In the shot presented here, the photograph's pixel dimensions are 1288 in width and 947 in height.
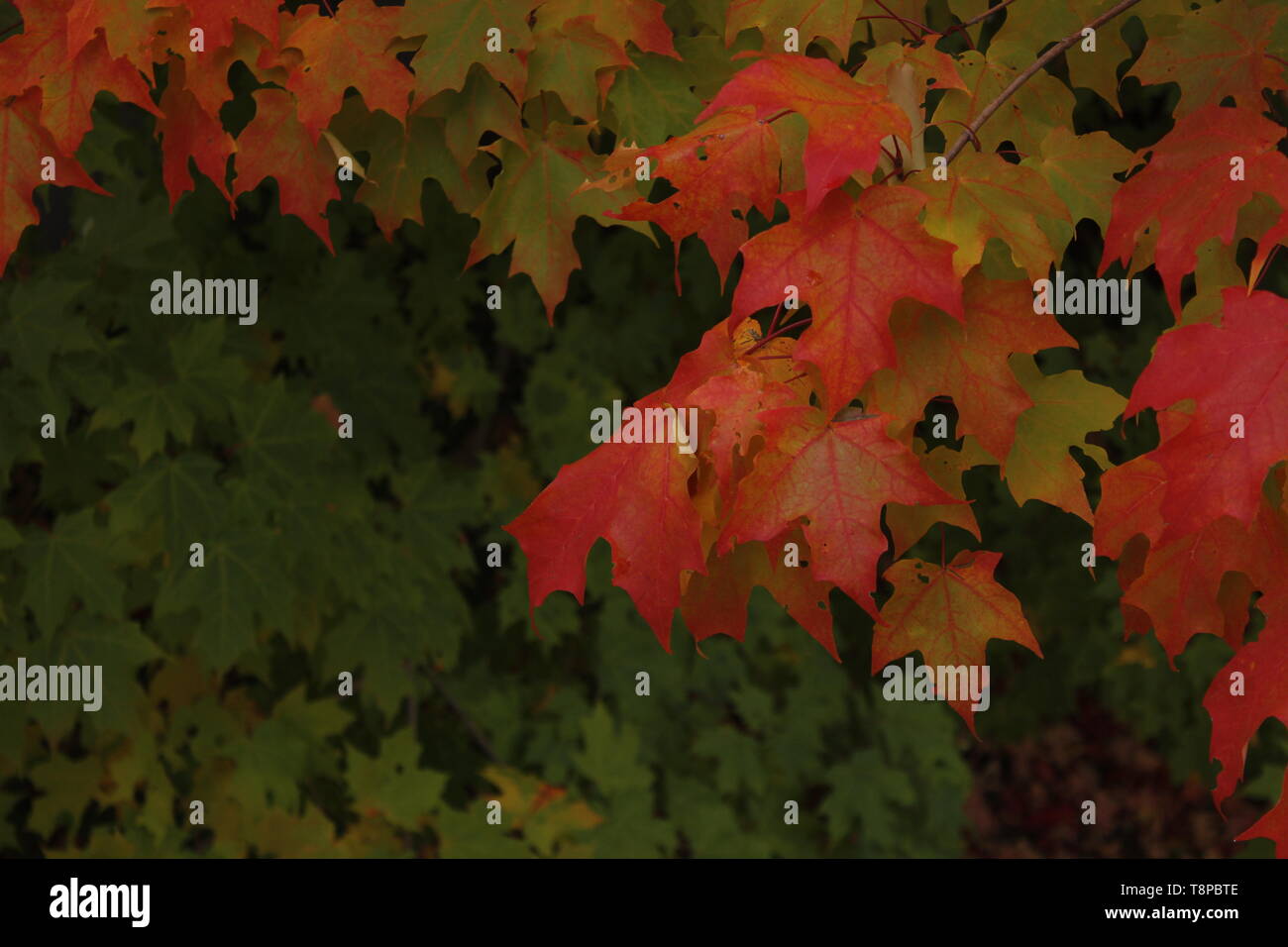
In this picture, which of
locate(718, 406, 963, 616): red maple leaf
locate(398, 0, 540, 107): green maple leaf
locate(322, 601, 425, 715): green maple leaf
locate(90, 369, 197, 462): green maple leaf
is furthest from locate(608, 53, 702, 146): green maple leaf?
locate(322, 601, 425, 715): green maple leaf

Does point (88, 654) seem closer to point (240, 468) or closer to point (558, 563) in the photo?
point (240, 468)

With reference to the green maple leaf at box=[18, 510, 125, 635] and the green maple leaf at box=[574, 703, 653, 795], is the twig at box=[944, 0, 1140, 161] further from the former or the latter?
the green maple leaf at box=[574, 703, 653, 795]

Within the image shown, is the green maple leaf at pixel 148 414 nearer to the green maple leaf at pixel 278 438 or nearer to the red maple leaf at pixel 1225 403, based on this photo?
the green maple leaf at pixel 278 438

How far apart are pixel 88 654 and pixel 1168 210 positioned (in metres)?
2.59

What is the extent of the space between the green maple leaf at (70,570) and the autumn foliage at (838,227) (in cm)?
122

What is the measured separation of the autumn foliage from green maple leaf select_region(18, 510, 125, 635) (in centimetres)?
122

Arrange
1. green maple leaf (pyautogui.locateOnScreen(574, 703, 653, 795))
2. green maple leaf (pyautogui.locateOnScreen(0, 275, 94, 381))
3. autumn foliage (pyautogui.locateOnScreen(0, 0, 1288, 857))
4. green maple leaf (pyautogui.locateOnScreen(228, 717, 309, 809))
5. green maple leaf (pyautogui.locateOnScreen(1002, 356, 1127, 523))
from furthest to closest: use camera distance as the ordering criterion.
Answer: green maple leaf (pyautogui.locateOnScreen(574, 703, 653, 795))
green maple leaf (pyautogui.locateOnScreen(228, 717, 309, 809))
green maple leaf (pyautogui.locateOnScreen(0, 275, 94, 381))
green maple leaf (pyautogui.locateOnScreen(1002, 356, 1127, 523))
autumn foliage (pyautogui.locateOnScreen(0, 0, 1288, 857))

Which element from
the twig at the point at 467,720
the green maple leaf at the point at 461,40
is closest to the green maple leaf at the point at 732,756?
the twig at the point at 467,720

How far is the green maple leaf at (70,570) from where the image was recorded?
10.00ft

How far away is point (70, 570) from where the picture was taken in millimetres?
3078

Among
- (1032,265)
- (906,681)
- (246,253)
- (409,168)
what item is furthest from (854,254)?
(906,681)

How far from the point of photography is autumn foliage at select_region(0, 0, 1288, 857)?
150 centimetres

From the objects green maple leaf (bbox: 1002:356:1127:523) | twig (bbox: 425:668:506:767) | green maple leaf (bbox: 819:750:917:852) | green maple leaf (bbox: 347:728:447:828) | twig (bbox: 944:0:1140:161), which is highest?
twig (bbox: 944:0:1140:161)

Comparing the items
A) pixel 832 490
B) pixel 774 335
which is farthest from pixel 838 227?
pixel 832 490
